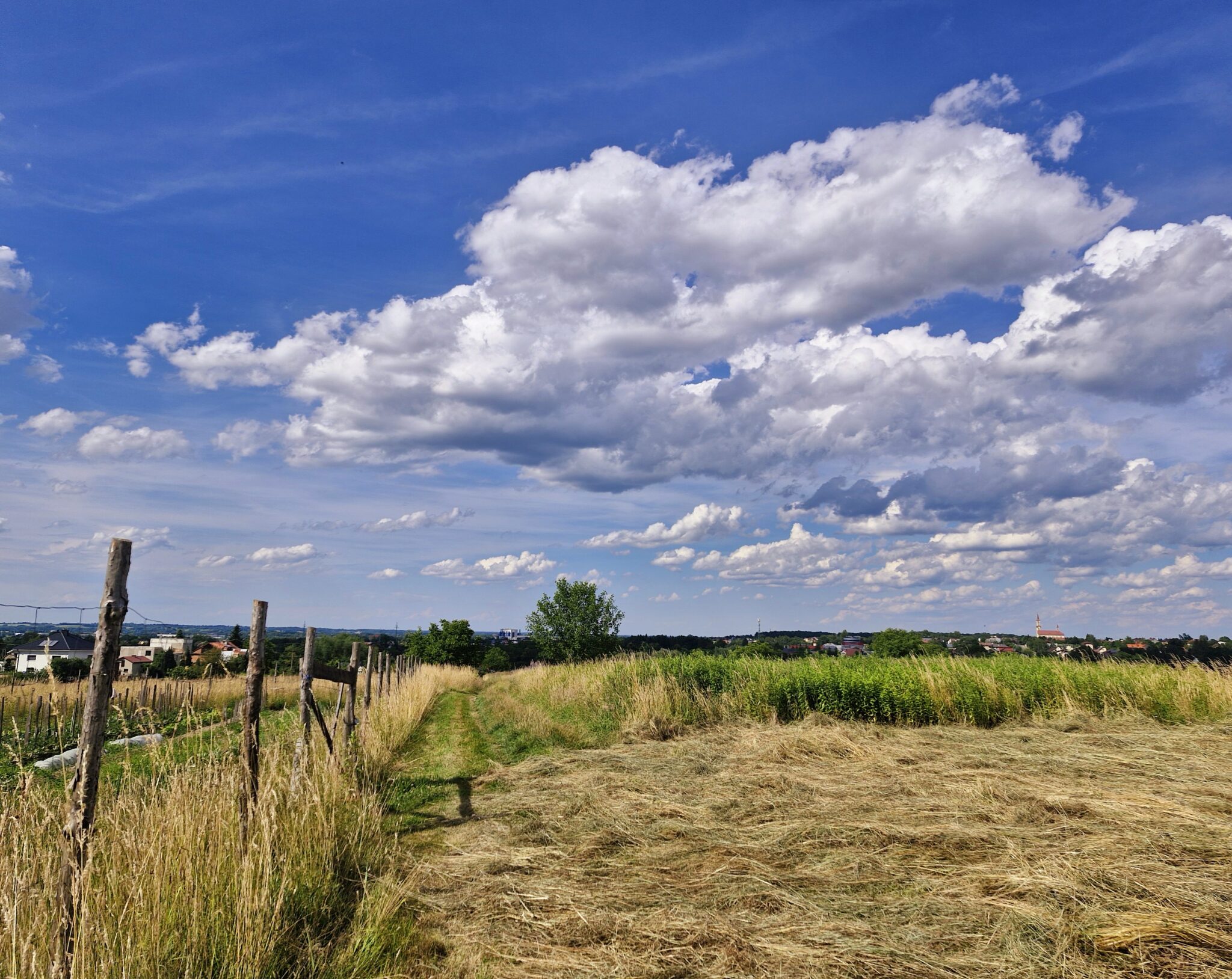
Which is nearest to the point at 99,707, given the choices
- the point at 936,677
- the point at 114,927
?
the point at 114,927

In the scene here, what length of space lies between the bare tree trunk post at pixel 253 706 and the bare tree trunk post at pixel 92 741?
138 centimetres

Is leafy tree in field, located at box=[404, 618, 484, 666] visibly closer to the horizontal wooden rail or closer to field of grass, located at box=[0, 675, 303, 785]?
field of grass, located at box=[0, 675, 303, 785]

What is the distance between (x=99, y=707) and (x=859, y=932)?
425 cm

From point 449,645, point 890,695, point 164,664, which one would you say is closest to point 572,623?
point 449,645

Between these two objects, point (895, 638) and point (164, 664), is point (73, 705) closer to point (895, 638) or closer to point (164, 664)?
point (164, 664)

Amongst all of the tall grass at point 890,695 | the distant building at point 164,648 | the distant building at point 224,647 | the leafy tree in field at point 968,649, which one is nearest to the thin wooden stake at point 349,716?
the distant building at point 224,647

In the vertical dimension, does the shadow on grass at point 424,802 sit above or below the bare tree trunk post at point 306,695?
below

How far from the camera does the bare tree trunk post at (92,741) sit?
2998mm

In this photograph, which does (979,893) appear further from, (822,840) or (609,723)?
(609,723)

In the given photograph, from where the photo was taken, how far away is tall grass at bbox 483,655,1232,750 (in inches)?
538

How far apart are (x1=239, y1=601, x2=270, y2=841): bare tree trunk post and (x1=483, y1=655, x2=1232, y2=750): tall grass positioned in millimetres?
7795

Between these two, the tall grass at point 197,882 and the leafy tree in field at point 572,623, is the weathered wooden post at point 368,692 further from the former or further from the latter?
the leafy tree in field at point 572,623

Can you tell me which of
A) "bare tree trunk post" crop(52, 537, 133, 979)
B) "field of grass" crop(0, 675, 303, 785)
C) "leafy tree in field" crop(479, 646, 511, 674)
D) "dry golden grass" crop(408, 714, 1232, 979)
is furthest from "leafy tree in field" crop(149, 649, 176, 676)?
"bare tree trunk post" crop(52, 537, 133, 979)

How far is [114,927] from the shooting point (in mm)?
3156
